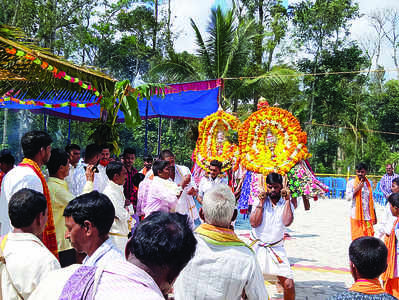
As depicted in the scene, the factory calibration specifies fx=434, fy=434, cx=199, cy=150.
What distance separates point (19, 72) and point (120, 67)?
24837 millimetres

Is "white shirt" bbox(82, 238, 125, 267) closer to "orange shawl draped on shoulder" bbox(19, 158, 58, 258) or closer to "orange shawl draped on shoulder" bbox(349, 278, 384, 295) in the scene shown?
"orange shawl draped on shoulder" bbox(349, 278, 384, 295)

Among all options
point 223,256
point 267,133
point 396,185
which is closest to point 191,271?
point 223,256

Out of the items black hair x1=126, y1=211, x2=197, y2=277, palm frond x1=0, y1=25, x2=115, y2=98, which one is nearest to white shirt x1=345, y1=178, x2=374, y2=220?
palm frond x1=0, y1=25, x2=115, y2=98

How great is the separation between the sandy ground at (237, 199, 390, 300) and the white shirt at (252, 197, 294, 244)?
1430mm

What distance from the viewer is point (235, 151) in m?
6.74

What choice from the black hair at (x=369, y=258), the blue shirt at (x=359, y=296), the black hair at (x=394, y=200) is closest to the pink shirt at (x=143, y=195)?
the black hair at (x=394, y=200)

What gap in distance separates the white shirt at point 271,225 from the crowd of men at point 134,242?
0.01 metres

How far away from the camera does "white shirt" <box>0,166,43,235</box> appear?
341cm

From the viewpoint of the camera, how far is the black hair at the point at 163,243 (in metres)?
1.59

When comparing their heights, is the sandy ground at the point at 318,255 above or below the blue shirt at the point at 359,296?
below

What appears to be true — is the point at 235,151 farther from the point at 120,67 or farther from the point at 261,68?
the point at 120,67

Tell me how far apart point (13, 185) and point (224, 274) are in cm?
182

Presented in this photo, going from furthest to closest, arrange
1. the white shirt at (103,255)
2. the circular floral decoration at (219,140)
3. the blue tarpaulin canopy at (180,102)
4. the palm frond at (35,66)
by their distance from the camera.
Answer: the blue tarpaulin canopy at (180,102)
the circular floral decoration at (219,140)
the palm frond at (35,66)
the white shirt at (103,255)

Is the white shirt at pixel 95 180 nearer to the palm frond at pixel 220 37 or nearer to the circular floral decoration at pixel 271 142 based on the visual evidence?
the circular floral decoration at pixel 271 142
